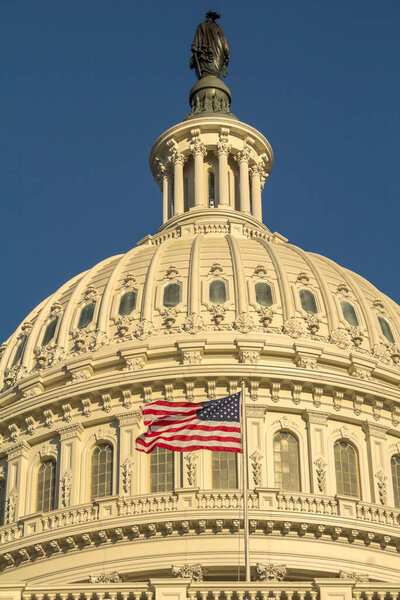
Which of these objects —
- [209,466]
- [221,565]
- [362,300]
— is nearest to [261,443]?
[209,466]

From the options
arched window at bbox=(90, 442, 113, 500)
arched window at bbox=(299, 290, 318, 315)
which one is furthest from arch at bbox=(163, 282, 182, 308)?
arched window at bbox=(90, 442, 113, 500)

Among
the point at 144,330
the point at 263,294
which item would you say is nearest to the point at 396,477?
the point at 263,294

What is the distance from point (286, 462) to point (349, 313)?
958 centimetres

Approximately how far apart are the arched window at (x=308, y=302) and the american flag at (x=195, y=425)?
16.4m

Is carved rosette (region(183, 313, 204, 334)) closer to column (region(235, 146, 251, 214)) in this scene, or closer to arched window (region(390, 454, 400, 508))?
arched window (region(390, 454, 400, 508))

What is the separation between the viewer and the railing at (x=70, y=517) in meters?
63.2

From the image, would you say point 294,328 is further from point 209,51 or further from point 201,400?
point 209,51

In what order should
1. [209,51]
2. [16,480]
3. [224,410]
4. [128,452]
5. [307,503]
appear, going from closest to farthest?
[224,410] < [307,503] < [128,452] < [16,480] < [209,51]

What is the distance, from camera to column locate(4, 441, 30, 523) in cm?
6688

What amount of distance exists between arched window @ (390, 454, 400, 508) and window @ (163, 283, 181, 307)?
11.1 metres

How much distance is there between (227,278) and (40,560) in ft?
49.6

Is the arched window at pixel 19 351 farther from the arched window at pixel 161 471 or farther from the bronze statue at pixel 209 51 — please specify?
the bronze statue at pixel 209 51

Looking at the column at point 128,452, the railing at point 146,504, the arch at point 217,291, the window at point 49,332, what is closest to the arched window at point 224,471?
the railing at point 146,504

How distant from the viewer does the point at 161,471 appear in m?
64.9
